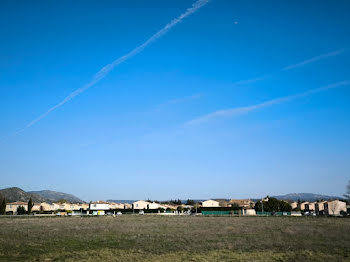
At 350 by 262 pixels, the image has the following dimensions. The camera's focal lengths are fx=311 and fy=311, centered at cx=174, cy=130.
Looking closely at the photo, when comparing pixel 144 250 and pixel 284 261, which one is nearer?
pixel 284 261

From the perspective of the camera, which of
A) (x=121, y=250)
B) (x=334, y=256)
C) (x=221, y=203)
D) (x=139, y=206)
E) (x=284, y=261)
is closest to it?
(x=284, y=261)

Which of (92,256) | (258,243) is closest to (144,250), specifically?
(92,256)

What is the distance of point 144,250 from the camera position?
2089cm

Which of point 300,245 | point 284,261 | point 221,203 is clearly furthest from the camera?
point 221,203

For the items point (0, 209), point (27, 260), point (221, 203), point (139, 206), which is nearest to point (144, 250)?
point (27, 260)

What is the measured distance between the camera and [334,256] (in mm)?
18547

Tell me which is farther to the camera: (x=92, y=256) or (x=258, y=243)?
(x=258, y=243)

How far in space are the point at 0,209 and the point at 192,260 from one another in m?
113

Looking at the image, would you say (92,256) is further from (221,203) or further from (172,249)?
(221,203)

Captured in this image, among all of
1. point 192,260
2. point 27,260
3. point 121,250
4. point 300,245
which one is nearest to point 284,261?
point 192,260

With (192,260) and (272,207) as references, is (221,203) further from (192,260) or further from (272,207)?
(192,260)

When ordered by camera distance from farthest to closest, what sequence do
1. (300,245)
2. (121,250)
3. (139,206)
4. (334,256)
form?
(139,206) < (300,245) < (121,250) < (334,256)

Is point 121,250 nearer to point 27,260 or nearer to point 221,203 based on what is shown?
point 27,260

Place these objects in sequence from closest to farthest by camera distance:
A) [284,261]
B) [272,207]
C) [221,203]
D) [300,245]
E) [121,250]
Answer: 1. [284,261]
2. [121,250]
3. [300,245]
4. [272,207]
5. [221,203]
